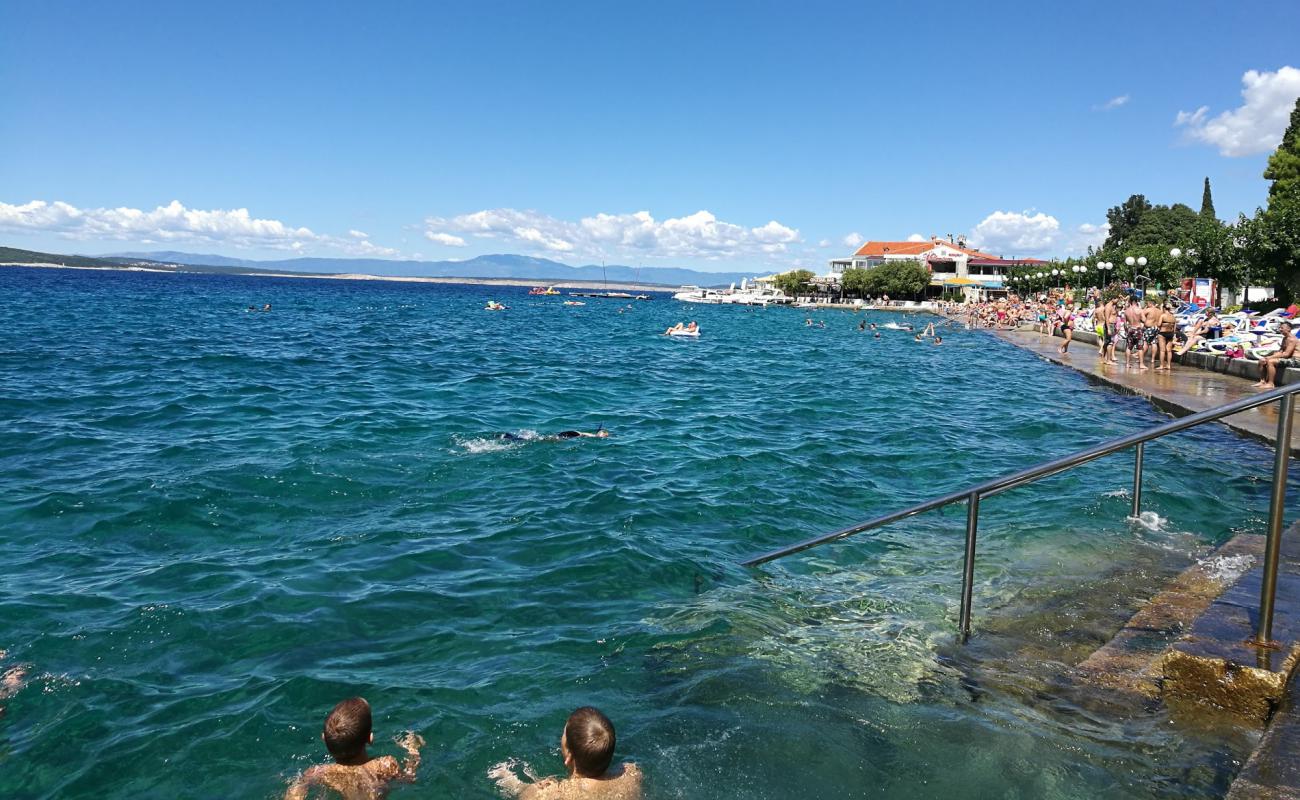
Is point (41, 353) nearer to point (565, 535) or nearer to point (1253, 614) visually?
point (565, 535)

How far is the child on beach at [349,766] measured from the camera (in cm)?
372

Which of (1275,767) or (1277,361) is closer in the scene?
(1275,767)

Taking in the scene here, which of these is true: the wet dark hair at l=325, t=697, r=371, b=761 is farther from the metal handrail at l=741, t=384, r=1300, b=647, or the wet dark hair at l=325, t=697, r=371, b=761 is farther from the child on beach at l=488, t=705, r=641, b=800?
the metal handrail at l=741, t=384, r=1300, b=647

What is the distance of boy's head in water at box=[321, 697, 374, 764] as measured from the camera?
371 cm

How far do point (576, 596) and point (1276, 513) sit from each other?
4616 millimetres

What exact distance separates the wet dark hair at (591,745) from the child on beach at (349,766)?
0.98m

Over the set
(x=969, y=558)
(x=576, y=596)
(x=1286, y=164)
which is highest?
(x=1286, y=164)

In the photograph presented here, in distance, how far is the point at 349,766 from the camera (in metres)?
3.78

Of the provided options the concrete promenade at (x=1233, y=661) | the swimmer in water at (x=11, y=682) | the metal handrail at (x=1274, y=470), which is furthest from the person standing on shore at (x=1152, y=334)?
the swimmer in water at (x=11, y=682)

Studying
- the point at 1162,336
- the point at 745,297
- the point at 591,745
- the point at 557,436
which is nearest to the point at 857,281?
the point at 745,297

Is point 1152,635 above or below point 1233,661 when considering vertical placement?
below

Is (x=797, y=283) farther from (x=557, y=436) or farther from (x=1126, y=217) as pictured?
(x=557, y=436)

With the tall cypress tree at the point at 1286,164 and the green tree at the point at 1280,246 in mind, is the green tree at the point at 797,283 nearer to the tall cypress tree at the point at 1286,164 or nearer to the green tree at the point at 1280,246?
the tall cypress tree at the point at 1286,164

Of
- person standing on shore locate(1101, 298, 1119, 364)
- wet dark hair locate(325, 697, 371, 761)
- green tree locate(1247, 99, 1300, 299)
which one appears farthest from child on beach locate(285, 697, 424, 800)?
green tree locate(1247, 99, 1300, 299)
